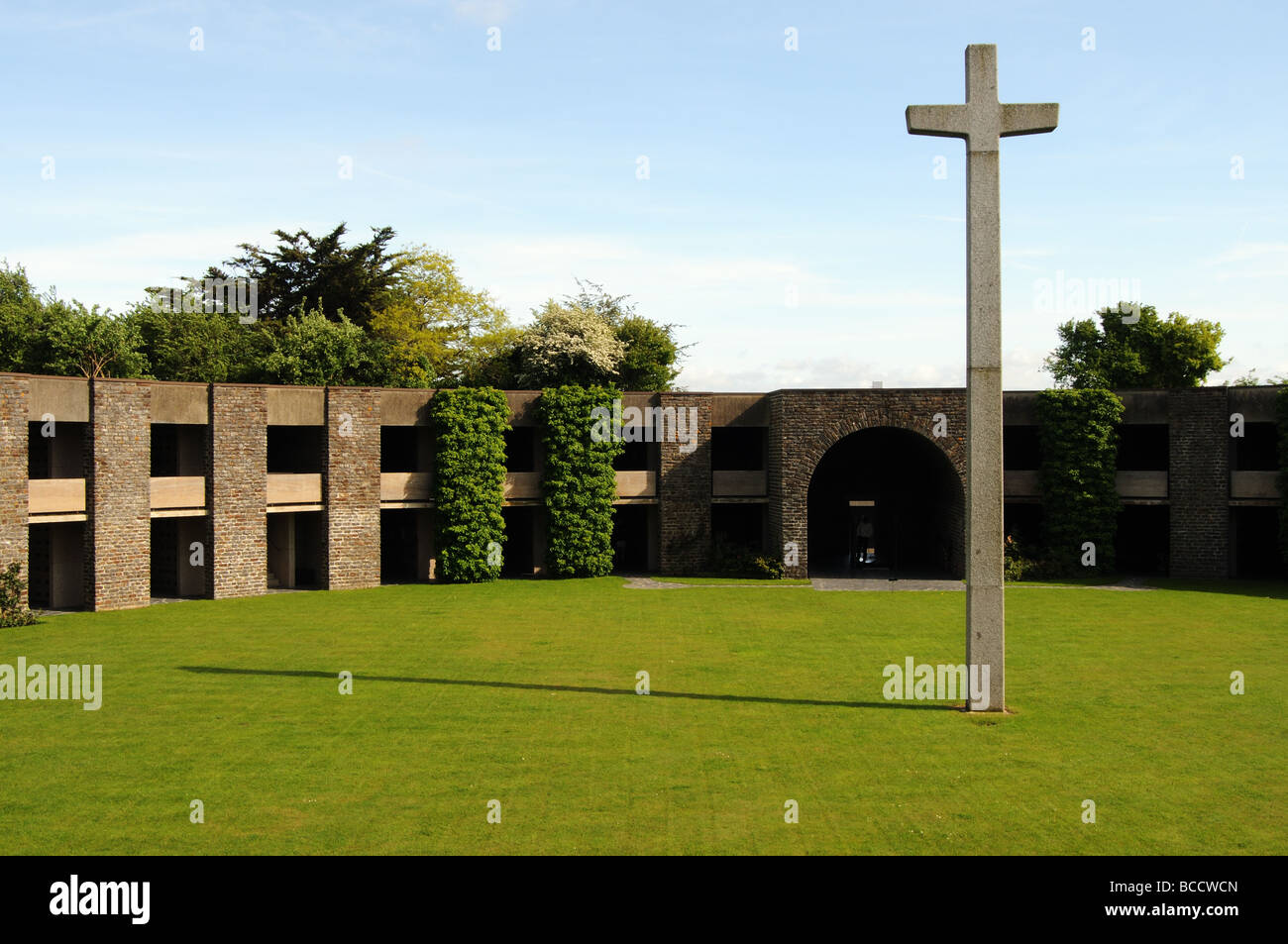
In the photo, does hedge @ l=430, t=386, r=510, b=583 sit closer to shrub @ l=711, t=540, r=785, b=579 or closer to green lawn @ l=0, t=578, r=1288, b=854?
shrub @ l=711, t=540, r=785, b=579

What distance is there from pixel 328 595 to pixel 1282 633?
25.7m

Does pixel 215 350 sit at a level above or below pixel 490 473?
above

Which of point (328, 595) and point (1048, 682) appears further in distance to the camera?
point (328, 595)

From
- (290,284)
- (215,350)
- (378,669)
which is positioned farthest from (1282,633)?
(290,284)

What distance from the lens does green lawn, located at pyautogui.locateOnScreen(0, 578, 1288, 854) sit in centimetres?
1123

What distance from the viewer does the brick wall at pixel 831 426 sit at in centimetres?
3503

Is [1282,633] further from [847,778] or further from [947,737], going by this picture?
[847,778]

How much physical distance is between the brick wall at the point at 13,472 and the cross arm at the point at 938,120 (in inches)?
929

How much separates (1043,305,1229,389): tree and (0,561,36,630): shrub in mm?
56417

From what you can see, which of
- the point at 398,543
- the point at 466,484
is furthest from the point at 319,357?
the point at 466,484

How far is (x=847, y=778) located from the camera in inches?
516

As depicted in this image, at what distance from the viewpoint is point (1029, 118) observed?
1609cm

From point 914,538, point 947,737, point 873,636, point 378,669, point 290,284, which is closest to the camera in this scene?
point 947,737

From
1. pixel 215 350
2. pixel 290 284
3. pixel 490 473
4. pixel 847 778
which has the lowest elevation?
pixel 847 778
